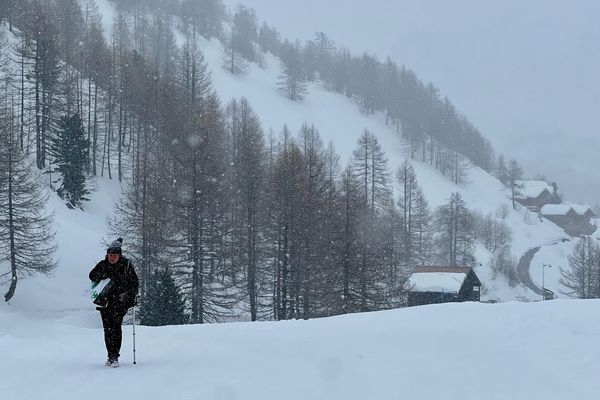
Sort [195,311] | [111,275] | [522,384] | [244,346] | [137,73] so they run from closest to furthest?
[522,384], [111,275], [244,346], [195,311], [137,73]

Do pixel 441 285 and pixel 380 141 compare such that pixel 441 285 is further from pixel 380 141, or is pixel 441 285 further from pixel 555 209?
pixel 555 209

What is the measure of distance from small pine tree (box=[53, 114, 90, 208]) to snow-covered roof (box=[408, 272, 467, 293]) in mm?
29939

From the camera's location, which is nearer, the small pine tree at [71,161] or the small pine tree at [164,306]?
the small pine tree at [164,306]

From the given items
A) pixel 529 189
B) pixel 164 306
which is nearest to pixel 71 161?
pixel 164 306

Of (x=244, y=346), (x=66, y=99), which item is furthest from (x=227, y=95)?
(x=244, y=346)

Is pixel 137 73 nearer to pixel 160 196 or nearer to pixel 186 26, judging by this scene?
pixel 160 196

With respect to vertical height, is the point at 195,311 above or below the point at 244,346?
below

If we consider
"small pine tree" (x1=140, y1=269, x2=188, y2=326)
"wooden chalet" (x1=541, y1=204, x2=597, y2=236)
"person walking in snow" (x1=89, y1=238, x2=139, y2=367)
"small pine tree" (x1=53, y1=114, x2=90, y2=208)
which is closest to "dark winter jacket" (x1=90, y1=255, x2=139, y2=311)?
"person walking in snow" (x1=89, y1=238, x2=139, y2=367)

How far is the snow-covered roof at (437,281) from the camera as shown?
5053 centimetres

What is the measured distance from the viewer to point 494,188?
5207 inches

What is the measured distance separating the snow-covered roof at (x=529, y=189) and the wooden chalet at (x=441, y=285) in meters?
92.2

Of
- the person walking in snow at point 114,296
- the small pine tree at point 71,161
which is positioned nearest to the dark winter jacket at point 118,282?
the person walking in snow at point 114,296

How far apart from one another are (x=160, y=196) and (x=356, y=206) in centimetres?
1213

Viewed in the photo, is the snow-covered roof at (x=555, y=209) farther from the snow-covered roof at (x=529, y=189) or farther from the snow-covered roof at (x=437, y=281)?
the snow-covered roof at (x=437, y=281)
